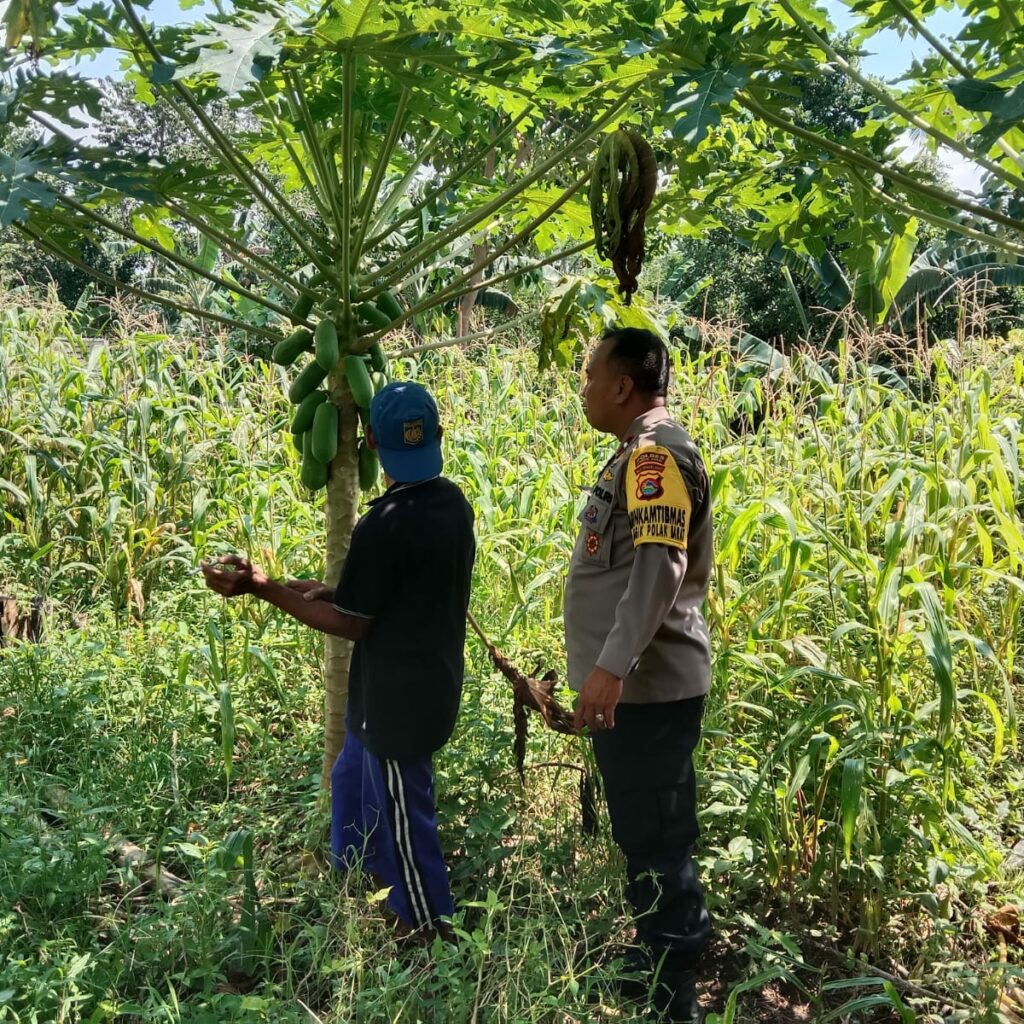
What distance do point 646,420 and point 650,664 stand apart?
23.5 inches

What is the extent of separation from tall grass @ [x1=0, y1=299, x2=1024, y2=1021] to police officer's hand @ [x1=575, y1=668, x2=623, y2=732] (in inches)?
18.2

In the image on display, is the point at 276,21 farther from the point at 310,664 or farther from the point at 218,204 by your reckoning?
the point at 310,664

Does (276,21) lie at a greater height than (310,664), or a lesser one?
greater

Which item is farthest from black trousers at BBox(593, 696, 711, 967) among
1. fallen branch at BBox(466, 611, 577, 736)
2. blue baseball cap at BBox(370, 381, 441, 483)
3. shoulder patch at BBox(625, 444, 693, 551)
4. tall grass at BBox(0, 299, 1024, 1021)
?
blue baseball cap at BBox(370, 381, 441, 483)

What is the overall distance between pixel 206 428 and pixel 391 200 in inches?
119

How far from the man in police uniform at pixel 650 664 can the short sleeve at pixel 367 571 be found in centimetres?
48

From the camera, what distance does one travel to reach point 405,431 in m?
2.53

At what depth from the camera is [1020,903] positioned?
277cm

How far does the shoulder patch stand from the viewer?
2316 millimetres

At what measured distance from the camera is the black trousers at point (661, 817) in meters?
2.46

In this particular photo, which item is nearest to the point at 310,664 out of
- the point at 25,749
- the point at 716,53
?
the point at 25,749

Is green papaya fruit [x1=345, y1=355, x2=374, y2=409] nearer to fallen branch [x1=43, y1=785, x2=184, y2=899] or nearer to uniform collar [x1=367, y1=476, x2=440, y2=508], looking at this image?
uniform collar [x1=367, y1=476, x2=440, y2=508]

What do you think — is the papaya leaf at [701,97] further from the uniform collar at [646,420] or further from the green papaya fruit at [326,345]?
the green papaya fruit at [326,345]

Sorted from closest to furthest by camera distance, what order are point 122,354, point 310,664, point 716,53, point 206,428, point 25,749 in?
point 716,53 < point 25,749 < point 310,664 < point 206,428 < point 122,354
